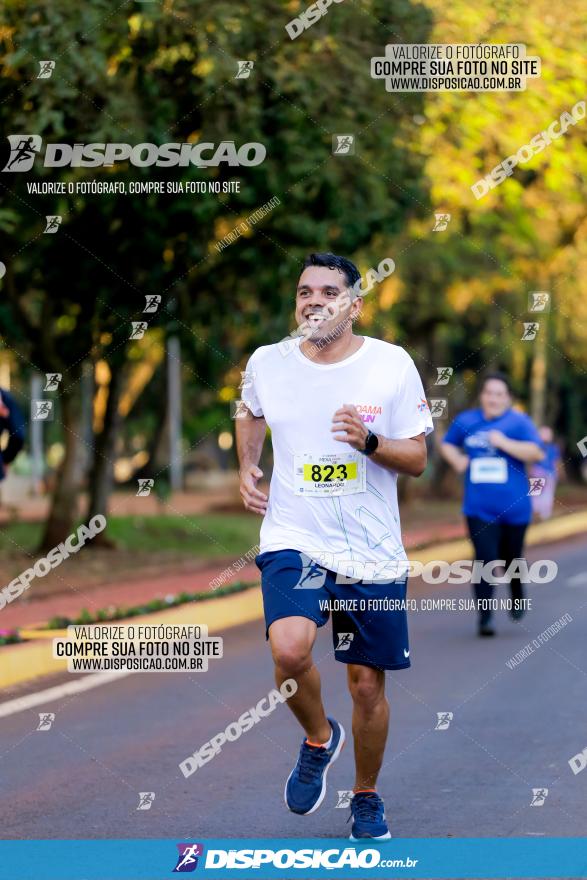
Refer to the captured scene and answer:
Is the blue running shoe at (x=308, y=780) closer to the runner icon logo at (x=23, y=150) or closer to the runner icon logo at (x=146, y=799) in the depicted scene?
the runner icon logo at (x=146, y=799)

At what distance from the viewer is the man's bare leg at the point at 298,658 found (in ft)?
19.2

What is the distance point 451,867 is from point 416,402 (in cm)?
162

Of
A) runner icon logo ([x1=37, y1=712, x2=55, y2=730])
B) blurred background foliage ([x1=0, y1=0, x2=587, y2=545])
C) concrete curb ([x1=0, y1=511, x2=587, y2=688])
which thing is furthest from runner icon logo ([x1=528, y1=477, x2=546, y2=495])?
runner icon logo ([x1=37, y1=712, x2=55, y2=730])

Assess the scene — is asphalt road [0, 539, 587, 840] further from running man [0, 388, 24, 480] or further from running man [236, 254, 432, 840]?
running man [0, 388, 24, 480]

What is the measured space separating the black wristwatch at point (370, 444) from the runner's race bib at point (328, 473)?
128 mm

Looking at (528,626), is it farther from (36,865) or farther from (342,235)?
(36,865)

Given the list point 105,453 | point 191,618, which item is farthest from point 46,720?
point 105,453

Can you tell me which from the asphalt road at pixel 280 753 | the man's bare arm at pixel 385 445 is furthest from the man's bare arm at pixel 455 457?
→ the man's bare arm at pixel 385 445

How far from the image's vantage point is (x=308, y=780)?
20.1ft

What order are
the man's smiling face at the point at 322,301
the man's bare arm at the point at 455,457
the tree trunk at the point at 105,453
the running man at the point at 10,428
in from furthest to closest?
1. the tree trunk at the point at 105,453
2. the man's bare arm at the point at 455,457
3. the running man at the point at 10,428
4. the man's smiling face at the point at 322,301

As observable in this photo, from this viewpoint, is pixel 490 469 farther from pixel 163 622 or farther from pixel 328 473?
pixel 328 473

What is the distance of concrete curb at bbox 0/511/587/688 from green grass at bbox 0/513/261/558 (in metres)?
2.88

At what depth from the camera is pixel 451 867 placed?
580 centimetres

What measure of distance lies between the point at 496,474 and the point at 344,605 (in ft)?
22.4
